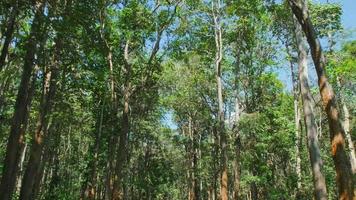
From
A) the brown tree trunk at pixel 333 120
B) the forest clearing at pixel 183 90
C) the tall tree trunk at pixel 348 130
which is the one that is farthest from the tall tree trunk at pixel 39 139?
the tall tree trunk at pixel 348 130

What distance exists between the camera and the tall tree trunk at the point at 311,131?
13359 mm

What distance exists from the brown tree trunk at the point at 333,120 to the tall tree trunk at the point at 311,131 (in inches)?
157

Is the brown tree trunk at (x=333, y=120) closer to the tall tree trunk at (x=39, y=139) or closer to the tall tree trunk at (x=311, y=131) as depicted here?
the tall tree trunk at (x=311, y=131)

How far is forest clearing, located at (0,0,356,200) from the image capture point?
12.9 meters

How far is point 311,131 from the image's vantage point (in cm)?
1421

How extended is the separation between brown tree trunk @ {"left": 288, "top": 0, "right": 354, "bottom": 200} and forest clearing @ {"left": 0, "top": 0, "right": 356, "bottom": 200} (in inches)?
1.1

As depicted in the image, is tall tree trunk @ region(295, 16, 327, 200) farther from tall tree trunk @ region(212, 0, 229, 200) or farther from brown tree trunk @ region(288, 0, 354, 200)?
tall tree trunk @ region(212, 0, 229, 200)

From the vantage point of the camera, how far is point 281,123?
29.8 meters

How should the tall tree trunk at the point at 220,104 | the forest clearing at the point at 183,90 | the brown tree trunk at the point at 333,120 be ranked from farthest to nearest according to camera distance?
the tall tree trunk at the point at 220,104, the forest clearing at the point at 183,90, the brown tree trunk at the point at 333,120

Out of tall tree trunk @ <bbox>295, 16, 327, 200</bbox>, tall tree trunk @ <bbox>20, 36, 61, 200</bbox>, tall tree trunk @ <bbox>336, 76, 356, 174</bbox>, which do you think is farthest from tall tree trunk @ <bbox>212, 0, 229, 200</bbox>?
tall tree trunk @ <bbox>20, 36, 61, 200</bbox>

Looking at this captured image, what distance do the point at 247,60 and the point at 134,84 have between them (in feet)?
30.6

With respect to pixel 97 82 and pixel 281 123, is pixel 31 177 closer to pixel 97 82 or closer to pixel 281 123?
pixel 97 82

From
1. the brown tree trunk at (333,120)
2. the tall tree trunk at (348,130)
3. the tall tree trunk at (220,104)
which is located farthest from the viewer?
the tall tree trunk at (348,130)

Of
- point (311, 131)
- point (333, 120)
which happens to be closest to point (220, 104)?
point (311, 131)
